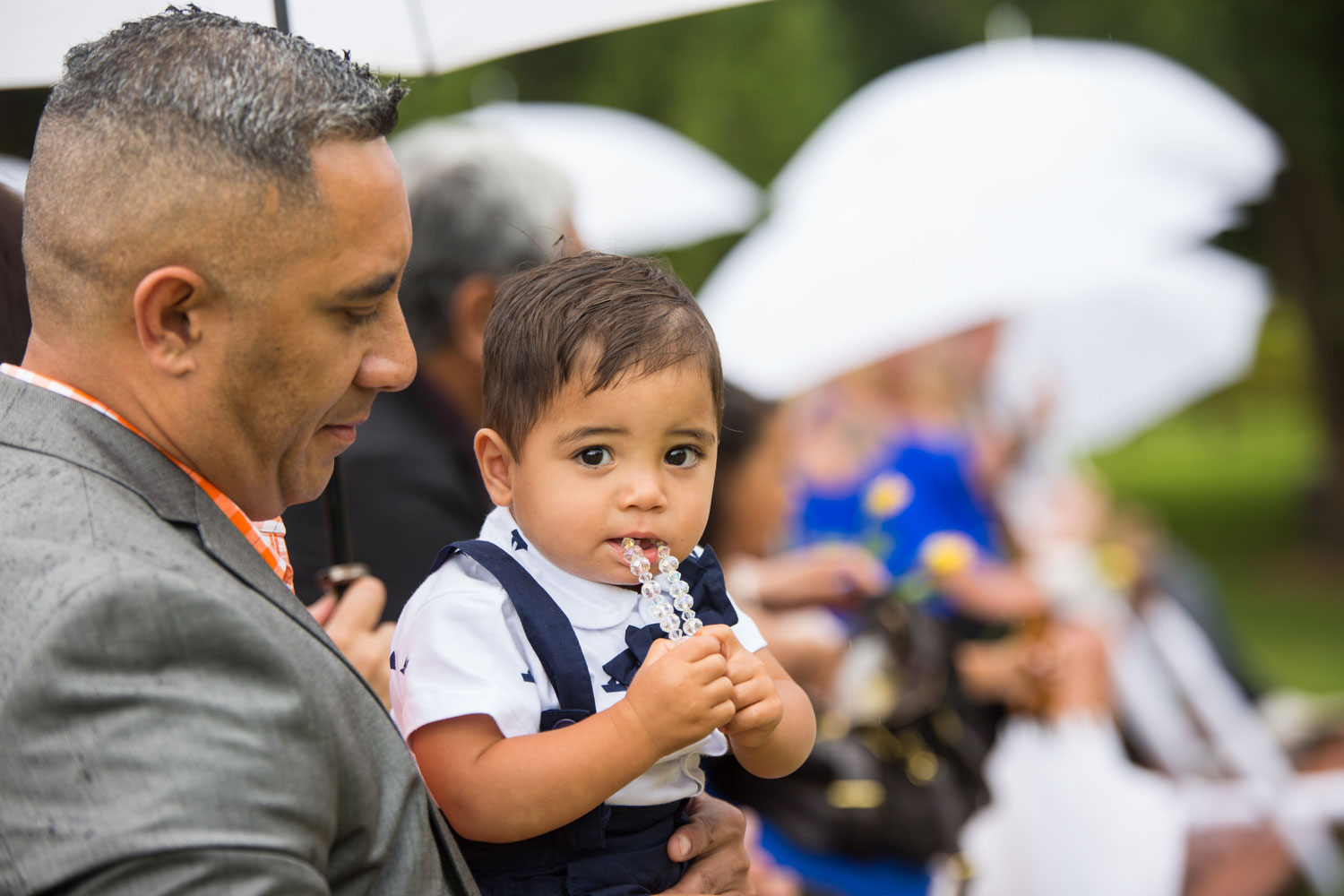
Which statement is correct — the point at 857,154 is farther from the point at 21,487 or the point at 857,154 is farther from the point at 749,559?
the point at 21,487

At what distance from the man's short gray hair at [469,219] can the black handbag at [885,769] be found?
141 centimetres

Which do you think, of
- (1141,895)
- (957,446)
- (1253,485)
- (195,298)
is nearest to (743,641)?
(195,298)

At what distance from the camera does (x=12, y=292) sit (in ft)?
6.39

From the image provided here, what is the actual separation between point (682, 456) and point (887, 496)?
90.2 inches

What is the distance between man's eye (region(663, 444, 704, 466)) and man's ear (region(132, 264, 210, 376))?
0.59 meters

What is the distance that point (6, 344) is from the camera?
191cm

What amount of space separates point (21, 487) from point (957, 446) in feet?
14.0

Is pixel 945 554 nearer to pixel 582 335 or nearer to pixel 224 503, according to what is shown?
pixel 582 335

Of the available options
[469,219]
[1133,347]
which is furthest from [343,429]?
[1133,347]

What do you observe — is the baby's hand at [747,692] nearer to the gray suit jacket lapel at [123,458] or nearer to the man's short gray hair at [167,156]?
the gray suit jacket lapel at [123,458]

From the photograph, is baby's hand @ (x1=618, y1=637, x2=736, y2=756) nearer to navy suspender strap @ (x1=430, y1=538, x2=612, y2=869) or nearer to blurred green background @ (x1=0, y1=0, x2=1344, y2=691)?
navy suspender strap @ (x1=430, y1=538, x2=612, y2=869)

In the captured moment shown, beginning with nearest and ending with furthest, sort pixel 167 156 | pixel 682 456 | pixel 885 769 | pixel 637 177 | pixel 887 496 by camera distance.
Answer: pixel 167 156
pixel 682 456
pixel 885 769
pixel 887 496
pixel 637 177

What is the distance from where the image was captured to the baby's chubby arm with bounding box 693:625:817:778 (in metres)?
1.53

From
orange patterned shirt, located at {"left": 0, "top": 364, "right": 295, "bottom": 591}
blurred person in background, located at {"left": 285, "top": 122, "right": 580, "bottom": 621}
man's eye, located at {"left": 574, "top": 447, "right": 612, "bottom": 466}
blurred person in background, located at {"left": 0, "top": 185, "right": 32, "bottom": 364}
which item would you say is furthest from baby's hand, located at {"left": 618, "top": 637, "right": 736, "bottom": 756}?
blurred person in background, located at {"left": 285, "top": 122, "right": 580, "bottom": 621}
